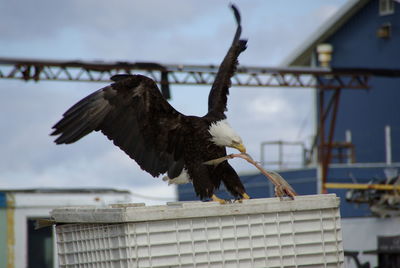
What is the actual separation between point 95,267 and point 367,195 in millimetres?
13607

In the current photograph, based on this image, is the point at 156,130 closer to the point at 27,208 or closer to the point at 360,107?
the point at 27,208

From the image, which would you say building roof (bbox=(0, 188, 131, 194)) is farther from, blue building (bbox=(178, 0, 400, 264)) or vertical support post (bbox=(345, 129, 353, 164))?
vertical support post (bbox=(345, 129, 353, 164))

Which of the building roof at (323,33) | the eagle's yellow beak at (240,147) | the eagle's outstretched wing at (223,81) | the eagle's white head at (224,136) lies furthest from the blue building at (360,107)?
the eagle's yellow beak at (240,147)

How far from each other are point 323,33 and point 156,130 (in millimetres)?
21015

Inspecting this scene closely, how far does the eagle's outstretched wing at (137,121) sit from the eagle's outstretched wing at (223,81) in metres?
0.45

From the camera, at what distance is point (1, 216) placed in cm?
1342

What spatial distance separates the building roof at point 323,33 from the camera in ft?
86.4

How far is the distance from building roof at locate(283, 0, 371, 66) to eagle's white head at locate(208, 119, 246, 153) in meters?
20.1

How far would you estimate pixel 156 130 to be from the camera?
7.11 meters

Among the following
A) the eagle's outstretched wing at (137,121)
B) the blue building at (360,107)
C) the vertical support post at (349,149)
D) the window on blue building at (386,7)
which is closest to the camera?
the eagle's outstretched wing at (137,121)

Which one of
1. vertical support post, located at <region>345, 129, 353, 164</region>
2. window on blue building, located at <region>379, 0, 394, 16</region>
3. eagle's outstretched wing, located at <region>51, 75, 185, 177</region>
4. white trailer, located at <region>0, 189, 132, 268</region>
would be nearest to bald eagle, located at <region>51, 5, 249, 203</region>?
eagle's outstretched wing, located at <region>51, 75, 185, 177</region>

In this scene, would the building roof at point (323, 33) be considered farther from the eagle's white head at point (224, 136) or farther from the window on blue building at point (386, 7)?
the eagle's white head at point (224, 136)

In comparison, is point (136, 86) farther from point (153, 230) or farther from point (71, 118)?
point (153, 230)

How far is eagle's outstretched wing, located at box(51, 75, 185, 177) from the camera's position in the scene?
6742mm
